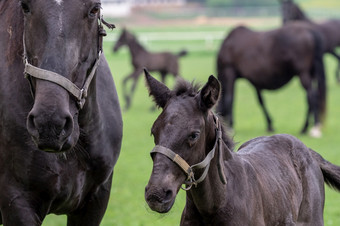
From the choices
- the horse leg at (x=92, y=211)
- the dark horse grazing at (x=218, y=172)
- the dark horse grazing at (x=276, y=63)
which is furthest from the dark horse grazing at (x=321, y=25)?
the horse leg at (x=92, y=211)

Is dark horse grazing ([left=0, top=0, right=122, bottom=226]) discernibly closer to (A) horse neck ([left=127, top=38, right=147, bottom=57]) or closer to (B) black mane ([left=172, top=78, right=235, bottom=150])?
(B) black mane ([left=172, top=78, right=235, bottom=150])

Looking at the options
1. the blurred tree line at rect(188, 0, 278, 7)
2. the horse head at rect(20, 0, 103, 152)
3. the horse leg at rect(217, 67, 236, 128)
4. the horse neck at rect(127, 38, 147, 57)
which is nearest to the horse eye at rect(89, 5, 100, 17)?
the horse head at rect(20, 0, 103, 152)

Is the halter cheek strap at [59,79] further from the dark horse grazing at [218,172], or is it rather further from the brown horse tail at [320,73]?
the brown horse tail at [320,73]

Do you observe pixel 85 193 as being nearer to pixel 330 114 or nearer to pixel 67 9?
pixel 67 9

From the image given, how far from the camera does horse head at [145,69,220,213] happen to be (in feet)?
11.1

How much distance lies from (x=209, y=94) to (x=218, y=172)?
53 centimetres

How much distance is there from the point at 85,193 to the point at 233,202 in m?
0.91

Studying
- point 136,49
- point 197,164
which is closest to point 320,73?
point 136,49

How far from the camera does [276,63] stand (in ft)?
43.1

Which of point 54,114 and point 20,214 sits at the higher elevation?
point 54,114

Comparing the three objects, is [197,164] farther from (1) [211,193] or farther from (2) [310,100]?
(2) [310,100]

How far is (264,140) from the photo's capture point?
501 centimetres

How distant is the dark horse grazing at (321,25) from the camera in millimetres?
17641

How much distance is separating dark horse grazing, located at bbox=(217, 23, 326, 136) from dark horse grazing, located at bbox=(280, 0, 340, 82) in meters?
4.08
